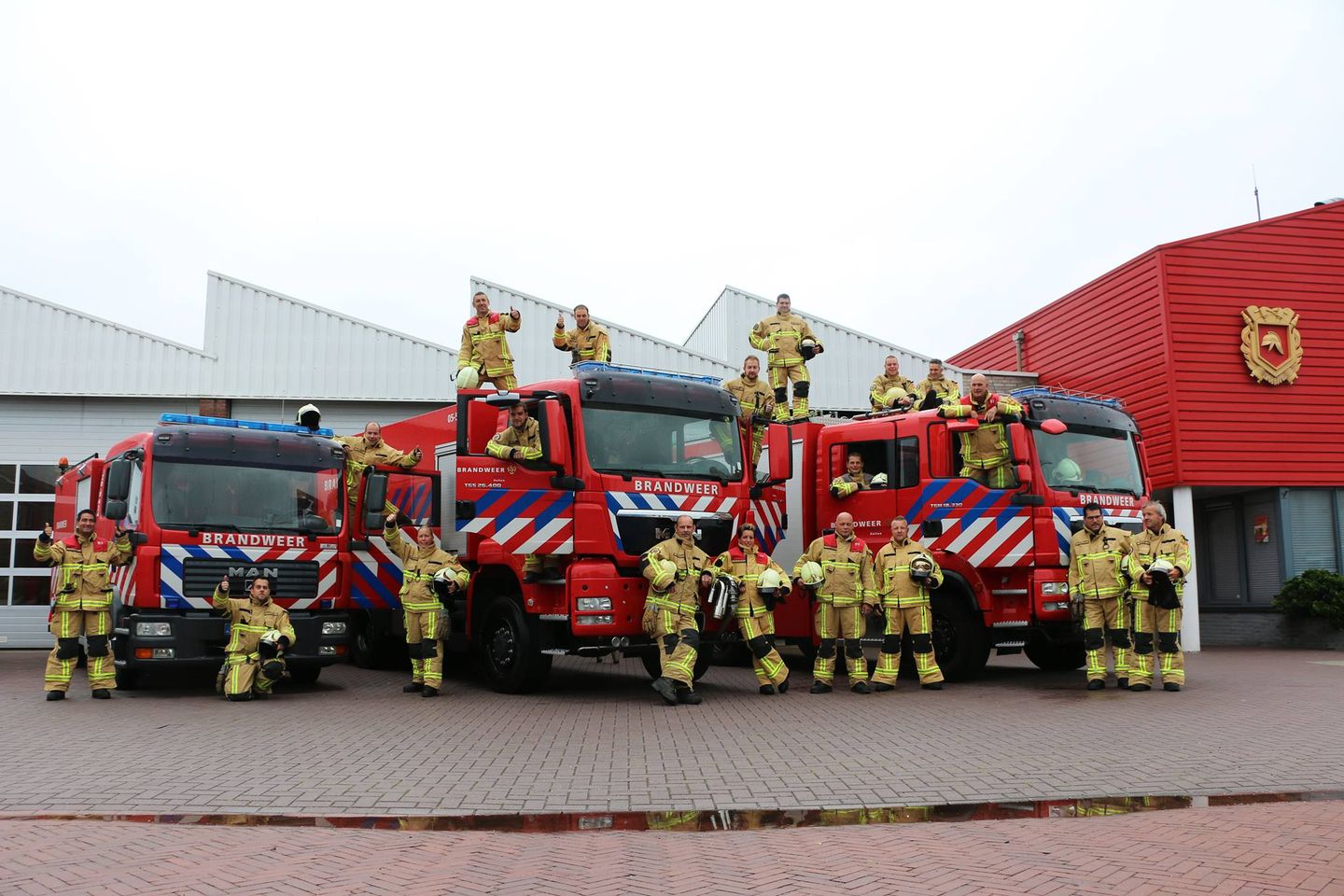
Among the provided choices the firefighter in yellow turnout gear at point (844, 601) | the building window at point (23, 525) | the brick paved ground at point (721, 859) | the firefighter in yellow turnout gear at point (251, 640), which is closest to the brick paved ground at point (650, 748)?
the firefighter in yellow turnout gear at point (844, 601)

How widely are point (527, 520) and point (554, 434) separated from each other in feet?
2.97

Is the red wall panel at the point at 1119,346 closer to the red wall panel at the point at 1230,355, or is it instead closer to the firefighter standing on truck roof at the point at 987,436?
the red wall panel at the point at 1230,355

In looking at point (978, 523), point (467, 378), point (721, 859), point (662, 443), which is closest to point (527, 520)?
point (662, 443)

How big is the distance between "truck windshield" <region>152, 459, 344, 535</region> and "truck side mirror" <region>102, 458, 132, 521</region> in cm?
34

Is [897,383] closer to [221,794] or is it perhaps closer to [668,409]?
[668,409]

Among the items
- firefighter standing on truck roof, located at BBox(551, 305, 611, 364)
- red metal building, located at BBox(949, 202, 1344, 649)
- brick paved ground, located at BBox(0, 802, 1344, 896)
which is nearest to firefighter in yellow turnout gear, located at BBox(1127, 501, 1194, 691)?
brick paved ground, located at BBox(0, 802, 1344, 896)

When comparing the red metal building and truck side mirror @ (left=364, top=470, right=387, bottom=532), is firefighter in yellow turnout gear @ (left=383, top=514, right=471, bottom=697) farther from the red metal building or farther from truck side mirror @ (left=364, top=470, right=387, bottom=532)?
the red metal building

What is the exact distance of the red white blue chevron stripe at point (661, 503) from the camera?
10.1 metres

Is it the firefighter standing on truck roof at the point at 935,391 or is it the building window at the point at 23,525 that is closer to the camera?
the firefighter standing on truck roof at the point at 935,391

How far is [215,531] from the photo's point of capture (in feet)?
36.7

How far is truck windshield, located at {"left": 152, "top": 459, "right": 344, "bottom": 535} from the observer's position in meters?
11.1

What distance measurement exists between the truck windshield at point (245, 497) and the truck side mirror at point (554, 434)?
11.0ft

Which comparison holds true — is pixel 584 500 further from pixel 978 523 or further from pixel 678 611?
pixel 978 523

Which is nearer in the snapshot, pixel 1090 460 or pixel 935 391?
pixel 1090 460
